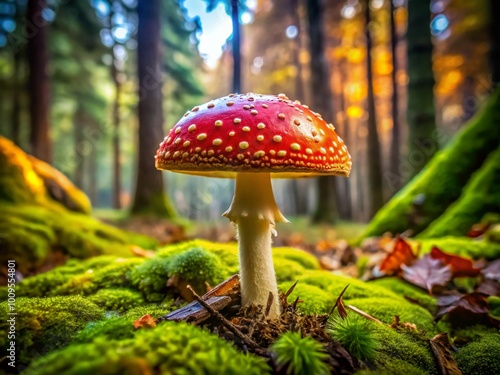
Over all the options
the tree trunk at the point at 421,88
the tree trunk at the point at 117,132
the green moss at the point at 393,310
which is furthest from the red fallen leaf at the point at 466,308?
the tree trunk at the point at 117,132

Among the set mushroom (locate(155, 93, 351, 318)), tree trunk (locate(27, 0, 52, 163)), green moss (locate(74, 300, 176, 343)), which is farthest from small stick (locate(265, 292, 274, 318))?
tree trunk (locate(27, 0, 52, 163))

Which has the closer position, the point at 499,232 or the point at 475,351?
the point at 475,351

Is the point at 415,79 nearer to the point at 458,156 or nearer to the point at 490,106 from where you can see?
the point at 490,106

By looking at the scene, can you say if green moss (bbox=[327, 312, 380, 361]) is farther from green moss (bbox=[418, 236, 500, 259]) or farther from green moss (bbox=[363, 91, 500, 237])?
green moss (bbox=[363, 91, 500, 237])

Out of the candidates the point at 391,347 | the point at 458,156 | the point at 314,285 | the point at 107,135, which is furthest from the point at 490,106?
the point at 107,135

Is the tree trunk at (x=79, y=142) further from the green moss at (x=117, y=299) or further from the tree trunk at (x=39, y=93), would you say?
the green moss at (x=117, y=299)

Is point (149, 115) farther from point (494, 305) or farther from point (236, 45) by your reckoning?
point (494, 305)
